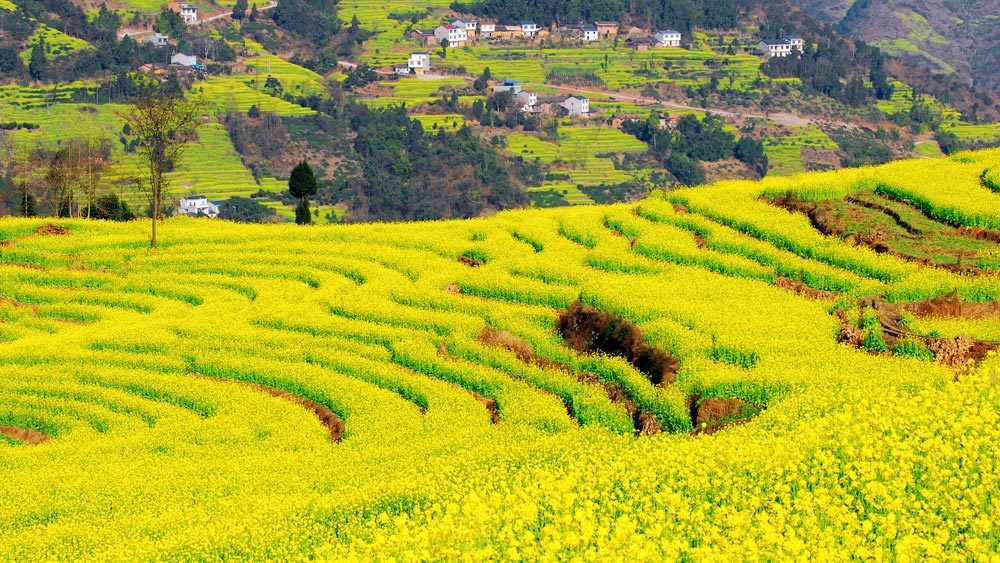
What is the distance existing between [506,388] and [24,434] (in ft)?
43.7

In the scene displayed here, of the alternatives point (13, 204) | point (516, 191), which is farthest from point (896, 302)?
point (516, 191)

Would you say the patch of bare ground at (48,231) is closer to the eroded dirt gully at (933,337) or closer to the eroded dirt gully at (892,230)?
the eroded dirt gully at (892,230)

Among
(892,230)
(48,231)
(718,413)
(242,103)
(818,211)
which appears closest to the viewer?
(718,413)

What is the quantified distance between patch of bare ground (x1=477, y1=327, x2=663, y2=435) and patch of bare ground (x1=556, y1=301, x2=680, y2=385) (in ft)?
4.07

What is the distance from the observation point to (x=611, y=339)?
37219mm

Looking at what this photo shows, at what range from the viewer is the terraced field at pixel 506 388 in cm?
2041

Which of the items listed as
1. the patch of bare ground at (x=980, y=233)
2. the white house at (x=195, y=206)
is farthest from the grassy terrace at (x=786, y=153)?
the patch of bare ground at (x=980, y=233)

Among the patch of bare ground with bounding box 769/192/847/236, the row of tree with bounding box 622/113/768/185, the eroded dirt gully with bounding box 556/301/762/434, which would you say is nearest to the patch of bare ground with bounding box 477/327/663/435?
the eroded dirt gully with bounding box 556/301/762/434

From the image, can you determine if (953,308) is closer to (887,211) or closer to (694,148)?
(887,211)

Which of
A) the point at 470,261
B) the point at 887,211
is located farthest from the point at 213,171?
the point at 887,211

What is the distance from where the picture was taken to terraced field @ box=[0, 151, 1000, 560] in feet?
66.9

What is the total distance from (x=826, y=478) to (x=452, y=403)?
13.2m

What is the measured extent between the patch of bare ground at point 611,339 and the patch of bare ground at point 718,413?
2.97 m

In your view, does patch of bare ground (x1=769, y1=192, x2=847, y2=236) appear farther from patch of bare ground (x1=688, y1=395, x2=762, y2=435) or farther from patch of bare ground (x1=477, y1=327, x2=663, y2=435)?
patch of bare ground (x1=688, y1=395, x2=762, y2=435)
